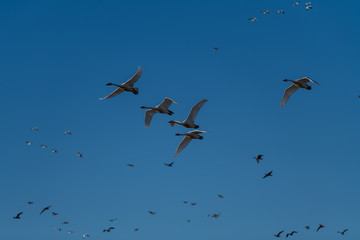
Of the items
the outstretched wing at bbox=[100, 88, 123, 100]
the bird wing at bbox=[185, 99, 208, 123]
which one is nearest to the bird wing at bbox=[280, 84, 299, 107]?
the bird wing at bbox=[185, 99, 208, 123]

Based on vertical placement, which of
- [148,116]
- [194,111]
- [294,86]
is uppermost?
[294,86]

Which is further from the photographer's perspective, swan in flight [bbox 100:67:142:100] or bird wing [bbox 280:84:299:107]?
bird wing [bbox 280:84:299:107]

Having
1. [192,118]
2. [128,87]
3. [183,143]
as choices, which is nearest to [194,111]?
[192,118]

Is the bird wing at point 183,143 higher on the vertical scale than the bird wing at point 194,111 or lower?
lower

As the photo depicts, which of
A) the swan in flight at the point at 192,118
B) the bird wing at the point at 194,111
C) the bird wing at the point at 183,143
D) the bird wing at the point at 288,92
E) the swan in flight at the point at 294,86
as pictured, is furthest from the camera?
the bird wing at the point at 288,92

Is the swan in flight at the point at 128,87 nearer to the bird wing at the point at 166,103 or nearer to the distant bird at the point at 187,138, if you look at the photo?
the bird wing at the point at 166,103

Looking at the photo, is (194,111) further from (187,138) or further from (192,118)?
(187,138)

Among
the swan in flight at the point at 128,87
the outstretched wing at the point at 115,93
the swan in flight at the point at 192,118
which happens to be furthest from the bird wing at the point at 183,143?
the outstretched wing at the point at 115,93

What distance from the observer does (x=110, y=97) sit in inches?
2232

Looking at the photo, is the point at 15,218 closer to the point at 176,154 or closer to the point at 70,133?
the point at 70,133

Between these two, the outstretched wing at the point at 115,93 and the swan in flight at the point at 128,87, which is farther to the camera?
the outstretched wing at the point at 115,93

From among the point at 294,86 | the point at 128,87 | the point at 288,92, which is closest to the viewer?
the point at 128,87

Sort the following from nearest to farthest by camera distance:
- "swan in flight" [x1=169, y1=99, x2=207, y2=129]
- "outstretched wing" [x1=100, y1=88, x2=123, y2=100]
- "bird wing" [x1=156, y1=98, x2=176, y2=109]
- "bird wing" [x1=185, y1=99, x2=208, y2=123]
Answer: "bird wing" [x1=185, y1=99, x2=208, y2=123]
"swan in flight" [x1=169, y1=99, x2=207, y2=129]
"bird wing" [x1=156, y1=98, x2=176, y2=109]
"outstretched wing" [x1=100, y1=88, x2=123, y2=100]

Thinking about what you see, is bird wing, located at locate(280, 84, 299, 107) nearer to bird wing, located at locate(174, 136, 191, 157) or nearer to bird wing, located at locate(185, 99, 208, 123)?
bird wing, located at locate(185, 99, 208, 123)
